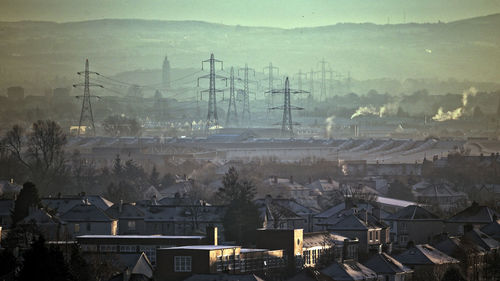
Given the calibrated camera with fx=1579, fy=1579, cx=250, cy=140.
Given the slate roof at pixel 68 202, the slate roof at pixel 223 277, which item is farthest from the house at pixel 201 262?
the slate roof at pixel 68 202

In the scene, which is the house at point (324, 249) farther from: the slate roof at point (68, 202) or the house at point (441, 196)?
the house at point (441, 196)

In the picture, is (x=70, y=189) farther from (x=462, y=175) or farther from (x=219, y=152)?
(x=219, y=152)

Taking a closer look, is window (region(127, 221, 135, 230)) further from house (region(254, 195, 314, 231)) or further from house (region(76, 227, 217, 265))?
house (region(76, 227, 217, 265))

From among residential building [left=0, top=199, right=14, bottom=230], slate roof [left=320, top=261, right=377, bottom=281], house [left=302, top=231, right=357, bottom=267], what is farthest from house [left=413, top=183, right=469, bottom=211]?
slate roof [left=320, top=261, right=377, bottom=281]

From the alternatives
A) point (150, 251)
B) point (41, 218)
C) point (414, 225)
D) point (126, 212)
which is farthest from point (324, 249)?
point (414, 225)

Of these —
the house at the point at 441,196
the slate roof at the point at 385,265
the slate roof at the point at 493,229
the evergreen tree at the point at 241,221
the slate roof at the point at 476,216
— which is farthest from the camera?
the house at the point at 441,196

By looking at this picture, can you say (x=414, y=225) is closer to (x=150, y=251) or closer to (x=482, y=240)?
(x=482, y=240)
